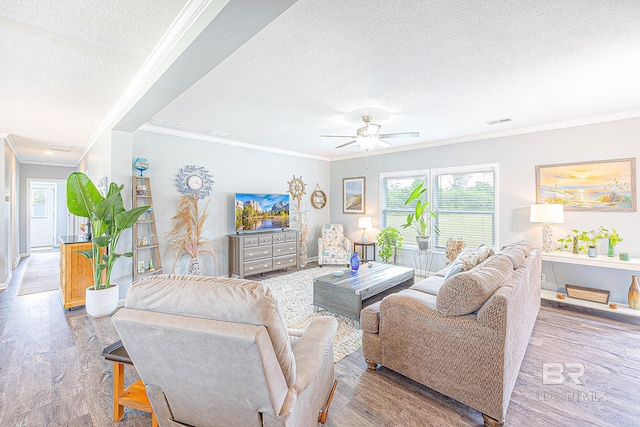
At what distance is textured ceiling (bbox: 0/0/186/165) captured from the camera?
67.2 inches

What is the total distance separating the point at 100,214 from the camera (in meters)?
3.31

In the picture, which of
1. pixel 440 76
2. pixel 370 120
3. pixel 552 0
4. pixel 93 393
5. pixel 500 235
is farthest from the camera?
pixel 500 235

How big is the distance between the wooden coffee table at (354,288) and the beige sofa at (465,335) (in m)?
0.79

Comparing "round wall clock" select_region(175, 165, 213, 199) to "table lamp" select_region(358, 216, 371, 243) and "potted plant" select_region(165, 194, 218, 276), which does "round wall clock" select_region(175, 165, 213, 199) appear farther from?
"table lamp" select_region(358, 216, 371, 243)

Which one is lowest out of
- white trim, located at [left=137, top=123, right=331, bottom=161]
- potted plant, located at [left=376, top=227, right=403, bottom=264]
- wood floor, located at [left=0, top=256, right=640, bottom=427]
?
wood floor, located at [left=0, top=256, right=640, bottom=427]

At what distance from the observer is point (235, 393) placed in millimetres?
1193

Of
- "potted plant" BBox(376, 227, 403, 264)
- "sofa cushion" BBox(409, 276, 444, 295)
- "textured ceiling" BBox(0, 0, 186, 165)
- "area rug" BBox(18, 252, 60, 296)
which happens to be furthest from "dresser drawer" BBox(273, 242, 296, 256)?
"area rug" BBox(18, 252, 60, 296)

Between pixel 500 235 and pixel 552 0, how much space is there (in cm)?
374

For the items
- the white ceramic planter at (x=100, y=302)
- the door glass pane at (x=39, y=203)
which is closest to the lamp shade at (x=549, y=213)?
the white ceramic planter at (x=100, y=302)

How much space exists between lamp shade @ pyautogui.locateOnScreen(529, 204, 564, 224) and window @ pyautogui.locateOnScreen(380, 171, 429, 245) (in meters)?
1.89

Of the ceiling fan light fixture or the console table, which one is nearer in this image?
the console table

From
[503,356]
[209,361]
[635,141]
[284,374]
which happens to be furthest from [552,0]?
[635,141]

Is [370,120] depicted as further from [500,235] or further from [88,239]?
[88,239]

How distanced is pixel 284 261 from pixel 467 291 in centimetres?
417
